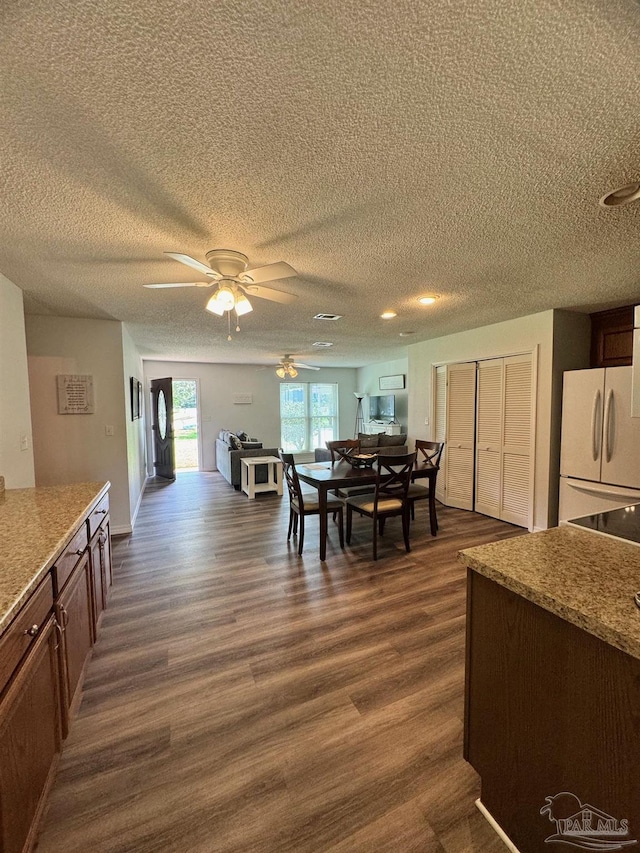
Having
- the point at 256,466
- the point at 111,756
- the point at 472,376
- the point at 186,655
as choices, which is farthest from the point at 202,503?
the point at 472,376

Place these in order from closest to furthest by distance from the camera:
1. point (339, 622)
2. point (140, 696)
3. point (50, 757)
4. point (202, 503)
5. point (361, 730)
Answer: point (50, 757), point (361, 730), point (140, 696), point (339, 622), point (202, 503)

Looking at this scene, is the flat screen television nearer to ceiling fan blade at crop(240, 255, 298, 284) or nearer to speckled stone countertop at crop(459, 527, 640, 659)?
ceiling fan blade at crop(240, 255, 298, 284)

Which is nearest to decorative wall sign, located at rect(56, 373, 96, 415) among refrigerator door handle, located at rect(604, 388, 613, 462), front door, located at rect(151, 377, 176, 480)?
front door, located at rect(151, 377, 176, 480)

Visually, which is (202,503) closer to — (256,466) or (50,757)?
(256,466)

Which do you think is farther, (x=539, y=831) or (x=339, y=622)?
(x=339, y=622)

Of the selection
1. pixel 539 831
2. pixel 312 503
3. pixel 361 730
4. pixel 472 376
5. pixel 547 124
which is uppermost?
pixel 547 124

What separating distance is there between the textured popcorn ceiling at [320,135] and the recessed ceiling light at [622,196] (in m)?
0.06

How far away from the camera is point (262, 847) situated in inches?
45.4

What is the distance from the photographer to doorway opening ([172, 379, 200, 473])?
7766 mm

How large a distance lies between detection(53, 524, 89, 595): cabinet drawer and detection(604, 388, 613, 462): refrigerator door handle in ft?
13.6

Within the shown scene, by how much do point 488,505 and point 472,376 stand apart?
1697mm

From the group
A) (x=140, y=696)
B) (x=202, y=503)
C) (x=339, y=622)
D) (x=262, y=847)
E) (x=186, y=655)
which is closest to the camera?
(x=262, y=847)

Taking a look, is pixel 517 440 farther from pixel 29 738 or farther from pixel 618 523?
pixel 29 738

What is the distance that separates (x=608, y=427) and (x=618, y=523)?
7.10ft
